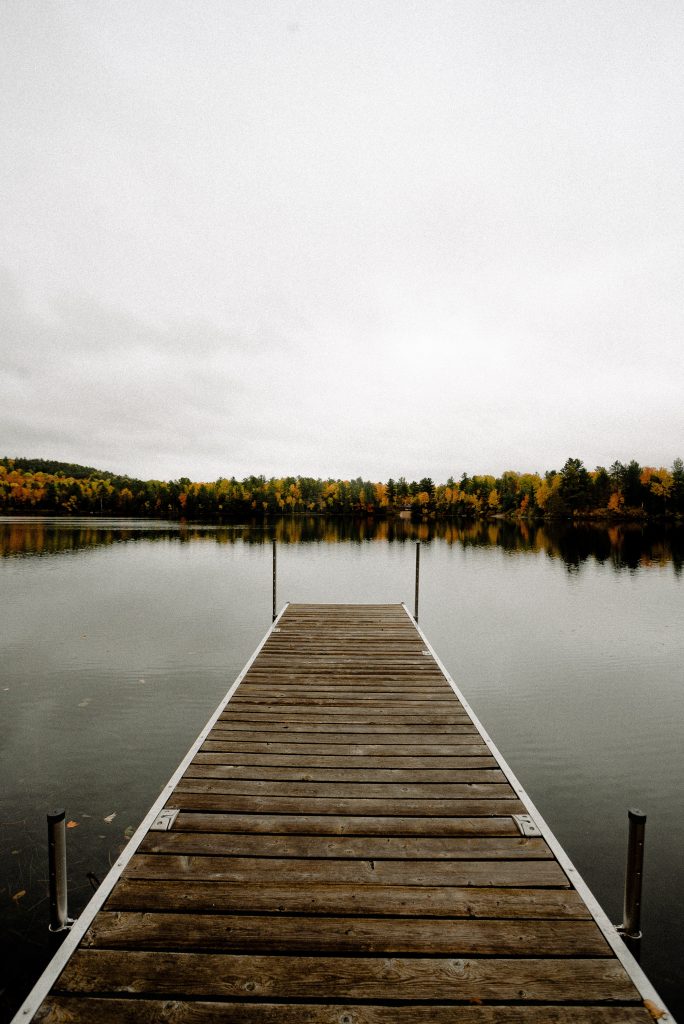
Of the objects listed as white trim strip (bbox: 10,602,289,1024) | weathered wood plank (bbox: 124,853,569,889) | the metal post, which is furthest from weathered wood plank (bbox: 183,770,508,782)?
the metal post

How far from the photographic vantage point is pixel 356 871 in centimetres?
356

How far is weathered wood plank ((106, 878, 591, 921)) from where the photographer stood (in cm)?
317

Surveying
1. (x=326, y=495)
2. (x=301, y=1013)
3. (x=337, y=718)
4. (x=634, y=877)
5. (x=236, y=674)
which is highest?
(x=326, y=495)

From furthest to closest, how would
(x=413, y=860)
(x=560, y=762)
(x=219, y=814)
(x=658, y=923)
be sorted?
1. (x=560, y=762)
2. (x=658, y=923)
3. (x=219, y=814)
4. (x=413, y=860)

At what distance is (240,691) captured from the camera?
7227mm

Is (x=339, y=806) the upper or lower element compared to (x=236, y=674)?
upper

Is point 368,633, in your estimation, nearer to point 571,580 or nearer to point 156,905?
point 156,905

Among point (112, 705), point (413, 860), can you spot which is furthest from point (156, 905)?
point (112, 705)

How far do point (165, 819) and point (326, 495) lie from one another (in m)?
172

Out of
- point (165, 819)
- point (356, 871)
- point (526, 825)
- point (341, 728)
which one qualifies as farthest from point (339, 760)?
point (526, 825)

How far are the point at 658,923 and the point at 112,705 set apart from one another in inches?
361

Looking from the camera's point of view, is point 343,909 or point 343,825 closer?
point 343,909

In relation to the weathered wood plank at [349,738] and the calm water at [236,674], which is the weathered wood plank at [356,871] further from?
the weathered wood plank at [349,738]

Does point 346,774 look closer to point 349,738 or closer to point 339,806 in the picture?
point 339,806
